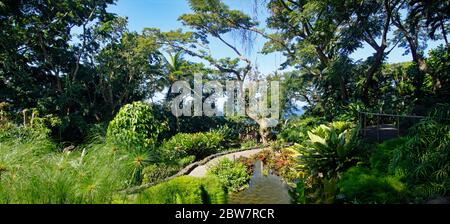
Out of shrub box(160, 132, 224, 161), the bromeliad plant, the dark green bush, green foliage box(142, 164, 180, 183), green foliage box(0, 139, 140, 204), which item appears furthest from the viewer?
shrub box(160, 132, 224, 161)

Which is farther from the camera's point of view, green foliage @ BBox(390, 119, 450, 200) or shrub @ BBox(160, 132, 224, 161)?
shrub @ BBox(160, 132, 224, 161)

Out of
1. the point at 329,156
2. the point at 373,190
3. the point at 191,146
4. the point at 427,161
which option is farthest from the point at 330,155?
the point at 191,146

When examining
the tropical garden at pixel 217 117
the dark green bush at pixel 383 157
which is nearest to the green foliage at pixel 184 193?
the tropical garden at pixel 217 117

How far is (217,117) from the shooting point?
73.6 feet

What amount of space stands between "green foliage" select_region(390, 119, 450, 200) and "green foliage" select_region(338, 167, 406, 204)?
0.61 ft

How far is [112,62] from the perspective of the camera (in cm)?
1800

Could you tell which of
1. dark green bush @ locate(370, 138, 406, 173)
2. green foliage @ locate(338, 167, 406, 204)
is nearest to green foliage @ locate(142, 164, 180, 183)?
green foliage @ locate(338, 167, 406, 204)

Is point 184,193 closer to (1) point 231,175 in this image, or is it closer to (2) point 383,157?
(2) point 383,157

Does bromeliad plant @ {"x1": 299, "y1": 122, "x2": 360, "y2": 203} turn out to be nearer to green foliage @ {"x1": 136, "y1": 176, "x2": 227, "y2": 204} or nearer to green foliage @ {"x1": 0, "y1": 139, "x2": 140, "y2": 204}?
green foliage @ {"x1": 136, "y1": 176, "x2": 227, "y2": 204}

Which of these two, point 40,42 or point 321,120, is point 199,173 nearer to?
point 321,120

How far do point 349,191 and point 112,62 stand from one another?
1606cm

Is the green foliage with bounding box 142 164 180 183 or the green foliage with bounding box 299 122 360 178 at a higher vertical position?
the green foliage with bounding box 299 122 360 178
